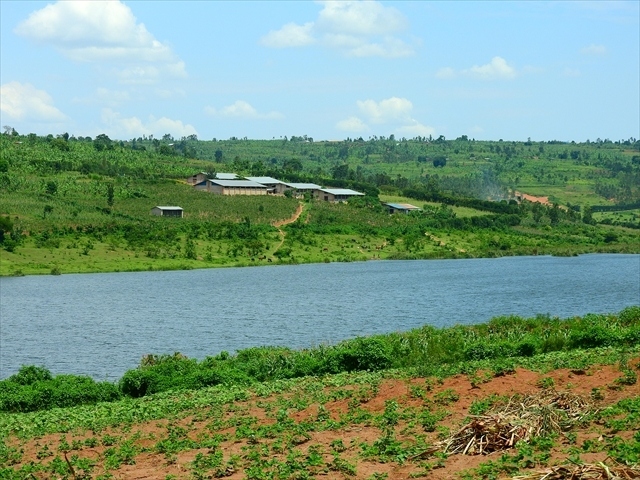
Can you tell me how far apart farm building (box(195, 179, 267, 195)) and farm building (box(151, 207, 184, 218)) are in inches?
682

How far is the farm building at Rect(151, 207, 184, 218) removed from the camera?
117 m

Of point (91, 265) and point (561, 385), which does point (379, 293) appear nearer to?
point (91, 265)

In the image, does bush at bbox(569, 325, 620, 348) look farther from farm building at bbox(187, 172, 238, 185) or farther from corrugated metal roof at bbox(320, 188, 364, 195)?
farm building at bbox(187, 172, 238, 185)

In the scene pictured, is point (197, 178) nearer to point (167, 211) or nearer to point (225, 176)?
point (225, 176)

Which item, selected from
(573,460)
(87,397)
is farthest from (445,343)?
(573,460)

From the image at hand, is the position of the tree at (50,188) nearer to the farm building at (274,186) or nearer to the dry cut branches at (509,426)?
the farm building at (274,186)

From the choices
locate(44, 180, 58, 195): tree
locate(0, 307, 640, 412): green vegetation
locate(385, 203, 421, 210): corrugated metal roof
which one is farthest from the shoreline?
locate(0, 307, 640, 412): green vegetation

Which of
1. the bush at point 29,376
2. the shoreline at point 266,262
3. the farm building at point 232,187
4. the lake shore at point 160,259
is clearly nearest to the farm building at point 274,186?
the farm building at point 232,187

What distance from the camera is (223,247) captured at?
105 metres

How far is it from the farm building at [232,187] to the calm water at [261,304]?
115 feet

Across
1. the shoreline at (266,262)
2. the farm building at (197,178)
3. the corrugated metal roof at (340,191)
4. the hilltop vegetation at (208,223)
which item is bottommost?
the shoreline at (266,262)

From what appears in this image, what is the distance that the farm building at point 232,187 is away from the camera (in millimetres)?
136125

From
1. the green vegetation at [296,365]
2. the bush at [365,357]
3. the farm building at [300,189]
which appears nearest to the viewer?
the green vegetation at [296,365]

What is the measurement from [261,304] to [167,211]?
170 ft
